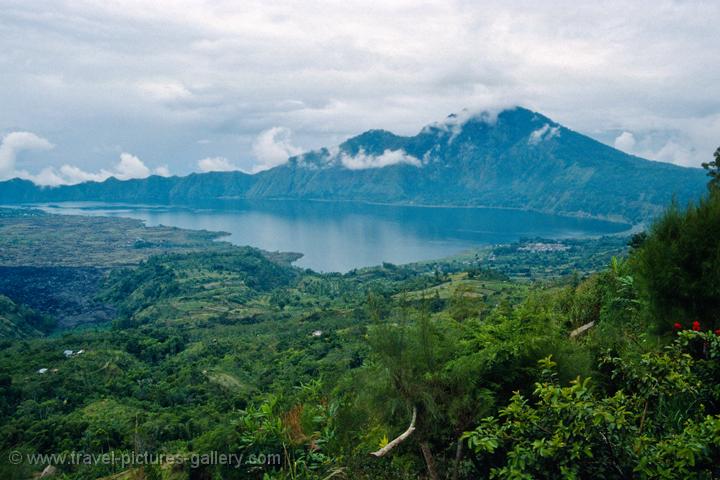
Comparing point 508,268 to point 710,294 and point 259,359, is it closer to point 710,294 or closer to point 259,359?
point 259,359

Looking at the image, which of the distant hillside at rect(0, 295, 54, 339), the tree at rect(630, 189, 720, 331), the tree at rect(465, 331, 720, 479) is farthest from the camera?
the distant hillside at rect(0, 295, 54, 339)

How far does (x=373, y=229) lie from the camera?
370ft

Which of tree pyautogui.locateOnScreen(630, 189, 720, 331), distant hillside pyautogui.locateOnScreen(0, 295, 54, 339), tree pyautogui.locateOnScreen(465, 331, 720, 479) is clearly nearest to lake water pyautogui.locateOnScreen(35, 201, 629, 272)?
distant hillside pyautogui.locateOnScreen(0, 295, 54, 339)

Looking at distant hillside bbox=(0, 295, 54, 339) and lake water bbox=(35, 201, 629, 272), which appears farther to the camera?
lake water bbox=(35, 201, 629, 272)

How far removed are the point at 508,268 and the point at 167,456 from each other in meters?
63.9

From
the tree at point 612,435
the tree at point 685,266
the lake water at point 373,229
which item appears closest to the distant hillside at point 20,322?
the lake water at point 373,229

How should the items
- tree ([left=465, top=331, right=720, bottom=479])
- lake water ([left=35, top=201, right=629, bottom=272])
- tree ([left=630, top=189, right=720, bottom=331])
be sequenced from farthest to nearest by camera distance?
lake water ([left=35, top=201, right=629, bottom=272])
tree ([left=630, top=189, right=720, bottom=331])
tree ([left=465, top=331, right=720, bottom=479])

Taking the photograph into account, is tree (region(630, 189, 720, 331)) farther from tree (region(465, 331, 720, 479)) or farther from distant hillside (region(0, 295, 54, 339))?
distant hillside (region(0, 295, 54, 339))

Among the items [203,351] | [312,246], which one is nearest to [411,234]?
[312,246]

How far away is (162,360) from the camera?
29.4m

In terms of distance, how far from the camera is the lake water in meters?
83.1

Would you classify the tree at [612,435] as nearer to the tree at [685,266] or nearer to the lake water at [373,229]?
the tree at [685,266]

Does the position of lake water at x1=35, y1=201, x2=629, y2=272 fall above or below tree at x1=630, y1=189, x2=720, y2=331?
below

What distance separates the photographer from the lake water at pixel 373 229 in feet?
273
